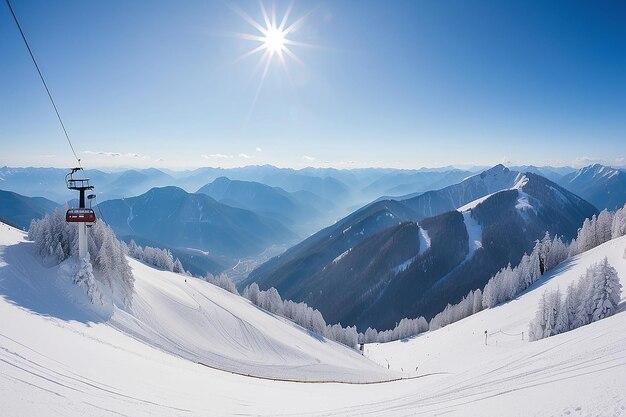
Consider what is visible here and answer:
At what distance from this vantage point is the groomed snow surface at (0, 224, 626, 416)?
11000mm

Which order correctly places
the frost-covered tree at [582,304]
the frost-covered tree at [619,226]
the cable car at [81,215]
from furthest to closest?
the frost-covered tree at [619,226], the frost-covered tree at [582,304], the cable car at [81,215]

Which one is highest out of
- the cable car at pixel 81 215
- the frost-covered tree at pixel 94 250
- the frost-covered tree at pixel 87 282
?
the cable car at pixel 81 215

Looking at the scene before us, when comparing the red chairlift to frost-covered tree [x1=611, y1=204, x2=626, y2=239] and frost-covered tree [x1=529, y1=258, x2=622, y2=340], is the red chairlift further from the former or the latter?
frost-covered tree [x1=611, y1=204, x2=626, y2=239]

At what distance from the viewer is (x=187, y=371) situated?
20.3 m

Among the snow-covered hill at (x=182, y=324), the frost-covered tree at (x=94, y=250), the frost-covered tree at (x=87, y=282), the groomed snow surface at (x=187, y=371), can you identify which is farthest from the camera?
the frost-covered tree at (x=94, y=250)

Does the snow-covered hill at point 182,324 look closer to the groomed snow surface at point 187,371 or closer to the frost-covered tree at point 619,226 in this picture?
the groomed snow surface at point 187,371

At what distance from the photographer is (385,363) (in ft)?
227

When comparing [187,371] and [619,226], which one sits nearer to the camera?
[187,371]

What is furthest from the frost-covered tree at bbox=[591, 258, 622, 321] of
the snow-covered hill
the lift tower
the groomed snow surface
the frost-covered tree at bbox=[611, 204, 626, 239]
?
the lift tower

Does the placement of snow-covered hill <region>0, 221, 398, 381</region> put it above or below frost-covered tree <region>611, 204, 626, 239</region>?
below

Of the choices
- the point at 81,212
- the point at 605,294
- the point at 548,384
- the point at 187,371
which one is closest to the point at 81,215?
the point at 81,212

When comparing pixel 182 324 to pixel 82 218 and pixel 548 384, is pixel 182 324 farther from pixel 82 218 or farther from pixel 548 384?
pixel 548 384

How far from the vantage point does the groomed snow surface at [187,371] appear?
11000mm

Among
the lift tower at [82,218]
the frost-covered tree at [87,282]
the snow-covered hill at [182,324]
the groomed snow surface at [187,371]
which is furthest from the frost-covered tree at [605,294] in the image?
the lift tower at [82,218]
